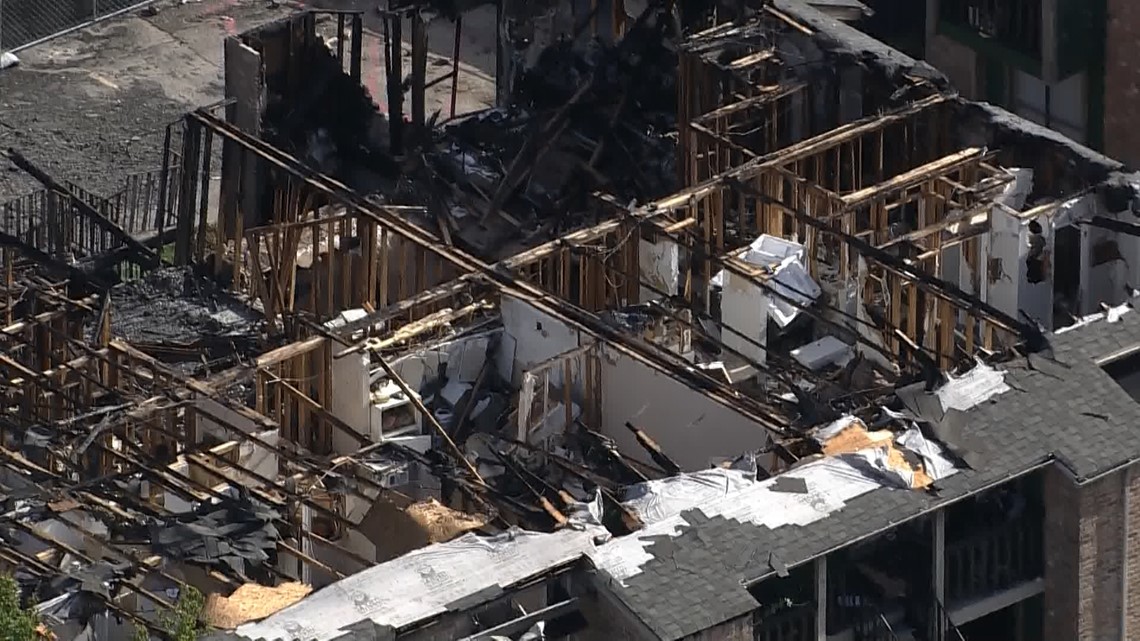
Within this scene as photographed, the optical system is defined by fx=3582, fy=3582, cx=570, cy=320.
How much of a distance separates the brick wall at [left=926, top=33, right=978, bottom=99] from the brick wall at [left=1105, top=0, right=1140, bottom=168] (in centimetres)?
276

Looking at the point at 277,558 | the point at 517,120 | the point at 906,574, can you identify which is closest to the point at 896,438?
the point at 906,574

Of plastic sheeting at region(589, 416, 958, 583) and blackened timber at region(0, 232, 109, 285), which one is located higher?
blackened timber at region(0, 232, 109, 285)

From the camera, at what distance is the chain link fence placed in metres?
71.7

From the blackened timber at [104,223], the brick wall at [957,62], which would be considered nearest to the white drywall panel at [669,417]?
the blackened timber at [104,223]

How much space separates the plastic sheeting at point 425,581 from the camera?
38.2 m

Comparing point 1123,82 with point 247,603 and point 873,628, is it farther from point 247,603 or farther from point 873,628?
point 247,603

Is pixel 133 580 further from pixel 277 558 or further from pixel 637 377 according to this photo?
pixel 637 377

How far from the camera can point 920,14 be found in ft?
208

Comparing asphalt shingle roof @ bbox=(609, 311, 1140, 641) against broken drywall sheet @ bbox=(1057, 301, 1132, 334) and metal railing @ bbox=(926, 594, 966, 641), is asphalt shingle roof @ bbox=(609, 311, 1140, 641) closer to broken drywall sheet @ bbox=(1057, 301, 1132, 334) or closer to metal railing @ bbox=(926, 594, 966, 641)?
broken drywall sheet @ bbox=(1057, 301, 1132, 334)

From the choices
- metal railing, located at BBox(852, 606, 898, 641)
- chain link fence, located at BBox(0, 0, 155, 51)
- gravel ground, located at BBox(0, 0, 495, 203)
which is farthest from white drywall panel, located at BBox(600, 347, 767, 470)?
chain link fence, located at BBox(0, 0, 155, 51)

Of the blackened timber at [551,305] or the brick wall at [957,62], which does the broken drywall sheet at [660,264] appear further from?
the brick wall at [957,62]

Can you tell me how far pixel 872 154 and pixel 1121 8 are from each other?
326 inches

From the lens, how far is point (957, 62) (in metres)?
61.4

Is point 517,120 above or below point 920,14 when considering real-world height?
below
